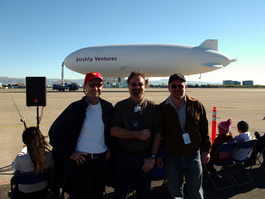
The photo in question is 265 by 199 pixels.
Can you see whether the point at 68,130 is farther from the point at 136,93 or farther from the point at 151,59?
the point at 151,59

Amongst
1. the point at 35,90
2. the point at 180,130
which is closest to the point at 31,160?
the point at 180,130

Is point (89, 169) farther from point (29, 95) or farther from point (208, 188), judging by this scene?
point (29, 95)

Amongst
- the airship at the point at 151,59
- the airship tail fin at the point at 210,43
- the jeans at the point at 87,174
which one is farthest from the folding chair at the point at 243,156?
the airship tail fin at the point at 210,43

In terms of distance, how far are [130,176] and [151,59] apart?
37258 millimetres

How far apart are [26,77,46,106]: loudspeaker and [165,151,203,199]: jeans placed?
3579mm

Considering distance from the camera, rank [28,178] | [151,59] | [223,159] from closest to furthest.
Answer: [28,178]
[223,159]
[151,59]

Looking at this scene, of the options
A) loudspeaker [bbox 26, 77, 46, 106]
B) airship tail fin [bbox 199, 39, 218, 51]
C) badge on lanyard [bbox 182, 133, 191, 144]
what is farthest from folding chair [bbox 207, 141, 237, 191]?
airship tail fin [bbox 199, 39, 218, 51]

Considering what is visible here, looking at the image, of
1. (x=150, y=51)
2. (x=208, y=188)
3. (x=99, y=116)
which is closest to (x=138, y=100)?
(x=99, y=116)

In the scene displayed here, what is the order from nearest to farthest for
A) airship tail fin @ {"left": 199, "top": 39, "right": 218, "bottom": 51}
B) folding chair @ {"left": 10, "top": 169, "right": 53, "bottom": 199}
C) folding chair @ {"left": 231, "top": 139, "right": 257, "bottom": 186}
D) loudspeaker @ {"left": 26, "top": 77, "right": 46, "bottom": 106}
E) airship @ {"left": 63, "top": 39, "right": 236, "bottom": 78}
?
folding chair @ {"left": 10, "top": 169, "right": 53, "bottom": 199} → folding chair @ {"left": 231, "top": 139, "right": 257, "bottom": 186} → loudspeaker @ {"left": 26, "top": 77, "right": 46, "bottom": 106} → airship @ {"left": 63, "top": 39, "right": 236, "bottom": 78} → airship tail fin @ {"left": 199, "top": 39, "right": 218, "bottom": 51}

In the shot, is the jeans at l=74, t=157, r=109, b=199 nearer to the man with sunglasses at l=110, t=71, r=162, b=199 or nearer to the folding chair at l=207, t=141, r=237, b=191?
the man with sunglasses at l=110, t=71, r=162, b=199

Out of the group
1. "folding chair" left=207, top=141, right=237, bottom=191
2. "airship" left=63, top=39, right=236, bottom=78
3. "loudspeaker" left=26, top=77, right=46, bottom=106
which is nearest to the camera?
"folding chair" left=207, top=141, right=237, bottom=191

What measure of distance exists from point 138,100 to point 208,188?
2.17m

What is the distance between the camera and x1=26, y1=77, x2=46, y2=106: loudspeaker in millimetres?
4949

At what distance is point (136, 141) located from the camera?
252 centimetres
